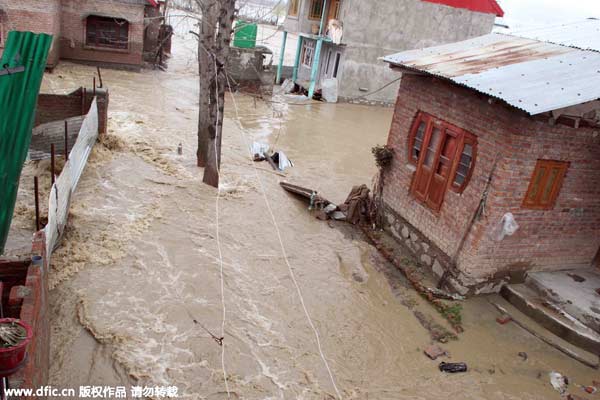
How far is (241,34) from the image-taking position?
24.6 meters

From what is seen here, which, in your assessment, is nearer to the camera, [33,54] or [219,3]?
[33,54]

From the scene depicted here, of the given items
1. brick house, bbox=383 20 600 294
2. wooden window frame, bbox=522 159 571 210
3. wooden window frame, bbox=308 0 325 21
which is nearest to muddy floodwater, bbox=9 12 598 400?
brick house, bbox=383 20 600 294

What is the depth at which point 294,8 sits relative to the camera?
2620 cm

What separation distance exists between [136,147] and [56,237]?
6213mm

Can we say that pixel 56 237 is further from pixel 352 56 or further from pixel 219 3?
pixel 352 56

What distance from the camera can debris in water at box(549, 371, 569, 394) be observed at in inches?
257

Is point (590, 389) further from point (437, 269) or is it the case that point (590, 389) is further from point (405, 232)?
point (405, 232)

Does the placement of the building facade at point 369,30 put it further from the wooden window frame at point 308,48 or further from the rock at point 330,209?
the rock at point 330,209

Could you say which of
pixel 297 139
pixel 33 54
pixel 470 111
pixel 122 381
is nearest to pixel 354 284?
pixel 470 111

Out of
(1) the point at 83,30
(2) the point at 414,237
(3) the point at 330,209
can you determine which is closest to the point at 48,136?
(3) the point at 330,209

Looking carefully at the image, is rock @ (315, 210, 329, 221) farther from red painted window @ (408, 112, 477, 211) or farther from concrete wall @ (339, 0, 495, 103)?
concrete wall @ (339, 0, 495, 103)

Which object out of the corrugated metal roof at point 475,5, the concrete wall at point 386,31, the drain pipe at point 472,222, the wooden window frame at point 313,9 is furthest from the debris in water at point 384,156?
the corrugated metal roof at point 475,5

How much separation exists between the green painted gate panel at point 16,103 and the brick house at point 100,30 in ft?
51.2

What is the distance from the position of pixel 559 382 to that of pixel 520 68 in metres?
4.78
